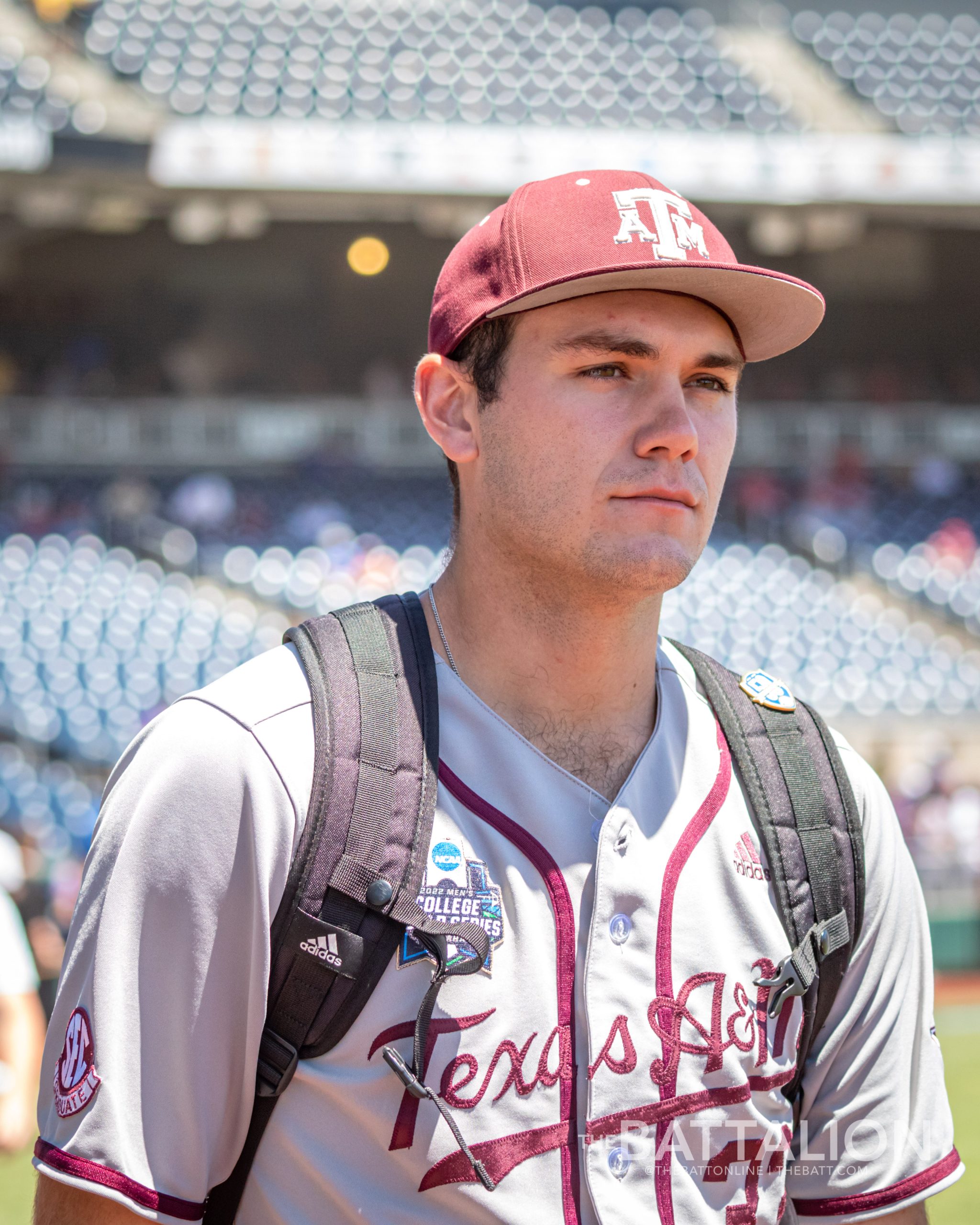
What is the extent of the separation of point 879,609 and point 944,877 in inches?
150

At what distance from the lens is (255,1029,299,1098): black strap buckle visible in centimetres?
131

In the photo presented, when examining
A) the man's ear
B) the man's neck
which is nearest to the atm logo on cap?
the man's ear

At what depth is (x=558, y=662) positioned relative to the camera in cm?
160

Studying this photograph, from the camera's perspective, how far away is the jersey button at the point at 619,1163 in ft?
4.46

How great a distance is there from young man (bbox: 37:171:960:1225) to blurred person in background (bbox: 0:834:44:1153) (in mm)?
1332

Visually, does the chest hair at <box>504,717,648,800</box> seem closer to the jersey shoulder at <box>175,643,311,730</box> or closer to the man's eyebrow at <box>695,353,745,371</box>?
the jersey shoulder at <box>175,643,311,730</box>

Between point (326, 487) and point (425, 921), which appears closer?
point (425, 921)

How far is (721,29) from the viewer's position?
611 inches

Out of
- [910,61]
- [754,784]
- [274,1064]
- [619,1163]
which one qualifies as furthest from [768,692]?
[910,61]

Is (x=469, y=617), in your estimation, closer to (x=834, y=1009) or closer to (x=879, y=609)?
(x=834, y=1009)

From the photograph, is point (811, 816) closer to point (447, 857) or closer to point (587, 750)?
point (587, 750)

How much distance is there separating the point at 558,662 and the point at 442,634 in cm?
15

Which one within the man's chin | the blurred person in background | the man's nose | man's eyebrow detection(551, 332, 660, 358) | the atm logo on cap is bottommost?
the blurred person in background

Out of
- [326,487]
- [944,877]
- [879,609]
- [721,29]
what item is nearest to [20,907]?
[944,877]
